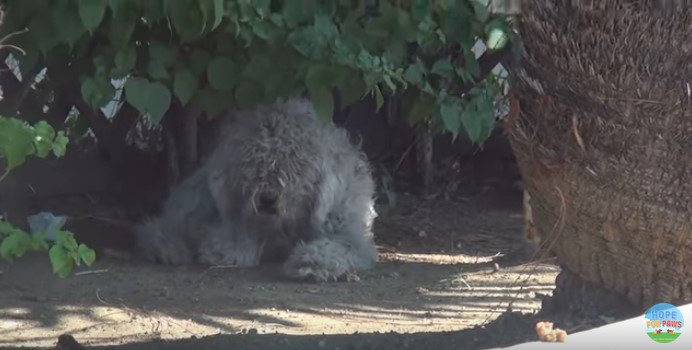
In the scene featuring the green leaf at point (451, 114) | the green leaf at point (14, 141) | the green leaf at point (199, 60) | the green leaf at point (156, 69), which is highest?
the green leaf at point (199, 60)

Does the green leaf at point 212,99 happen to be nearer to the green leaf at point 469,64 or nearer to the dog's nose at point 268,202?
the dog's nose at point 268,202

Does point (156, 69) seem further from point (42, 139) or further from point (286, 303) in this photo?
point (42, 139)

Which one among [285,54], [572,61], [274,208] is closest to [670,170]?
[572,61]

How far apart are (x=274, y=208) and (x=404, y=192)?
7.64ft

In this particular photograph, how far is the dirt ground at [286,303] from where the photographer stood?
14.5 feet

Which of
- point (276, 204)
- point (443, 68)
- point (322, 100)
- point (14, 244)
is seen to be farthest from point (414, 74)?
point (14, 244)

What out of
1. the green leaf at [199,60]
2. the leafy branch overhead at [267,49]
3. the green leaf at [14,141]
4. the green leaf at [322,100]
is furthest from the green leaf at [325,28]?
the green leaf at [14,141]

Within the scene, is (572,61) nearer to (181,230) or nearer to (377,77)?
(377,77)

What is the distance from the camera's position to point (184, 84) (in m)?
5.05

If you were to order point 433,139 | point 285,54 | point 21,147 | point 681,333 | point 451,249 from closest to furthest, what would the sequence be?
point 21,147 → point 681,333 → point 285,54 → point 451,249 → point 433,139

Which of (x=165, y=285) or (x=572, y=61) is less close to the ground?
(x=572, y=61)

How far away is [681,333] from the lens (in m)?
3.59

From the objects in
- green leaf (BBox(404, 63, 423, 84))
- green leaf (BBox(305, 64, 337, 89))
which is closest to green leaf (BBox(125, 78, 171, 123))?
green leaf (BBox(305, 64, 337, 89))

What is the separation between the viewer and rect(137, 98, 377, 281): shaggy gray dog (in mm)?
6012
